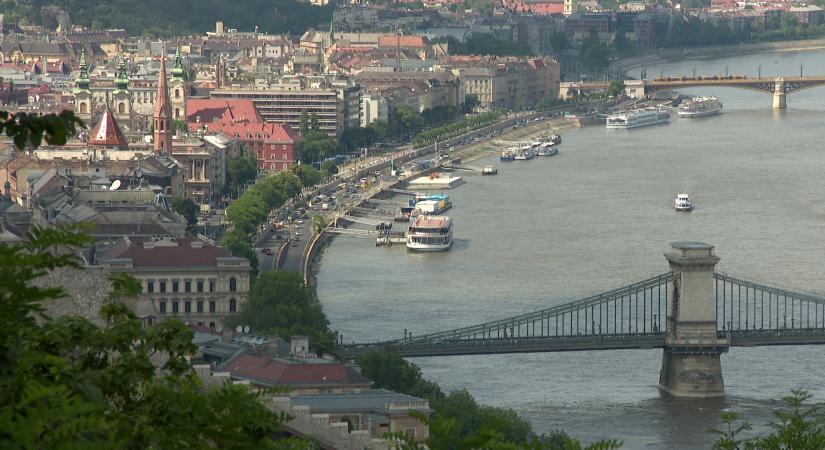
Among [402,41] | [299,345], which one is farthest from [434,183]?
[402,41]

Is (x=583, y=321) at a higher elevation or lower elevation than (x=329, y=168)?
higher

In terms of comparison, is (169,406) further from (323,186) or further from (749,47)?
(749,47)

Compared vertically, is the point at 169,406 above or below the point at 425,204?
above

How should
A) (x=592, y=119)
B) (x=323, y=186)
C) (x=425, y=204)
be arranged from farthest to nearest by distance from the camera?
(x=592, y=119) → (x=323, y=186) → (x=425, y=204)

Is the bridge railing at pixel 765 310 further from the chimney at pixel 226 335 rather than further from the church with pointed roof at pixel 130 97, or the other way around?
the church with pointed roof at pixel 130 97

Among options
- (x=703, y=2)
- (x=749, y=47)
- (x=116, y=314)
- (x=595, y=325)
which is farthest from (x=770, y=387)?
(x=703, y=2)

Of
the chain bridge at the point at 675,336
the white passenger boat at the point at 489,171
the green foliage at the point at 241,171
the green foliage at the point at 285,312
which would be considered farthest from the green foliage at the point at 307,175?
the chain bridge at the point at 675,336

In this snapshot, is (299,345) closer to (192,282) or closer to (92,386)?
(192,282)

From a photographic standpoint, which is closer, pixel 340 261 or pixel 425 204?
pixel 340 261
